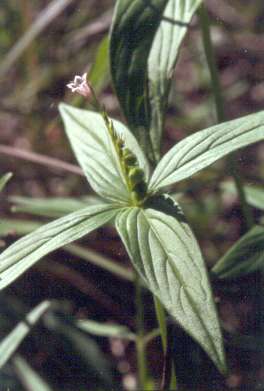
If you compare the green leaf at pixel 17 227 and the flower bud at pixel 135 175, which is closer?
the flower bud at pixel 135 175

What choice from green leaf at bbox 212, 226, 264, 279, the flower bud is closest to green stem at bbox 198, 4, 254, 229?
green leaf at bbox 212, 226, 264, 279

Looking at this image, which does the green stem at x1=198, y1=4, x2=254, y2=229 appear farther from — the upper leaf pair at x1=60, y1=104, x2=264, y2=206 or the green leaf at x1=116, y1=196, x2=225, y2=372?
the green leaf at x1=116, y1=196, x2=225, y2=372

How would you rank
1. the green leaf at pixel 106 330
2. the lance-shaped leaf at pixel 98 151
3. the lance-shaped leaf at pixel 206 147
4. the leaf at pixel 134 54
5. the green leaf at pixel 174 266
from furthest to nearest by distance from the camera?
the green leaf at pixel 106 330, the leaf at pixel 134 54, the lance-shaped leaf at pixel 98 151, the lance-shaped leaf at pixel 206 147, the green leaf at pixel 174 266

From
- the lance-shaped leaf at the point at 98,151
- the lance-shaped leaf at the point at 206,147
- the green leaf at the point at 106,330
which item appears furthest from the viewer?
the green leaf at the point at 106,330

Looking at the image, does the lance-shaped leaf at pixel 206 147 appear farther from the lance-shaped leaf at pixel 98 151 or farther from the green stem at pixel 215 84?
the green stem at pixel 215 84

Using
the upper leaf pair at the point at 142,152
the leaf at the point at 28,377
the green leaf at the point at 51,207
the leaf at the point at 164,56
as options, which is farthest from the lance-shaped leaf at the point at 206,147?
the leaf at the point at 28,377

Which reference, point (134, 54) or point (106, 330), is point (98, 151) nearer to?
point (134, 54)

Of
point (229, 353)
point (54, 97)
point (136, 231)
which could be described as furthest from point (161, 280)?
point (54, 97)

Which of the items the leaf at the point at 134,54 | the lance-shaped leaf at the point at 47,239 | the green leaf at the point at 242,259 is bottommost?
the green leaf at the point at 242,259
